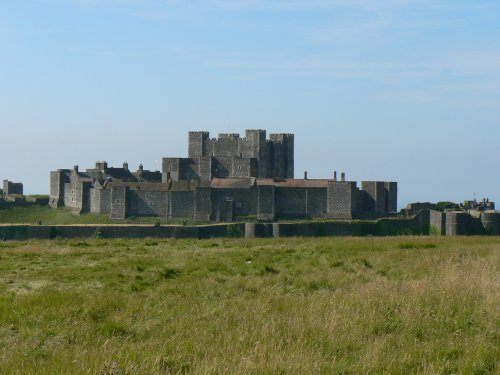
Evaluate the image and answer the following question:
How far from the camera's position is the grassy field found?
9.10 metres

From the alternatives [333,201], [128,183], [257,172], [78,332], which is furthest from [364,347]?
[257,172]

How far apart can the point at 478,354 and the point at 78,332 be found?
15.6ft

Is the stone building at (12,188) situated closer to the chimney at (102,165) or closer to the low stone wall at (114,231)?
the chimney at (102,165)

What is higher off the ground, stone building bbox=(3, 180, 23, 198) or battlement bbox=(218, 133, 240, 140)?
battlement bbox=(218, 133, 240, 140)

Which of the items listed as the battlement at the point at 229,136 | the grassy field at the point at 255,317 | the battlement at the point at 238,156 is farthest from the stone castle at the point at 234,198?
the grassy field at the point at 255,317

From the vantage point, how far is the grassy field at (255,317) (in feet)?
29.9

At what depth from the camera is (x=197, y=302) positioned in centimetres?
1312

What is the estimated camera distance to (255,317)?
1130 centimetres

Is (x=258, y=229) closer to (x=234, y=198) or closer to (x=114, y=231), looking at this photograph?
(x=114, y=231)

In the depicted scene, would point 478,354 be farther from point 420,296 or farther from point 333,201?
point 333,201

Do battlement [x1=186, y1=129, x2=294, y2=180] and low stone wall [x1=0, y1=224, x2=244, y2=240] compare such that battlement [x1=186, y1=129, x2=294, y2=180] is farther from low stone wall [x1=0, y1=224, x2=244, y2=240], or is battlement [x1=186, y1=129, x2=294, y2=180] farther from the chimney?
low stone wall [x1=0, y1=224, x2=244, y2=240]

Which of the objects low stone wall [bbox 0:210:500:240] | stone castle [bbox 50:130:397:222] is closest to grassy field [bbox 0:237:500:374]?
low stone wall [bbox 0:210:500:240]

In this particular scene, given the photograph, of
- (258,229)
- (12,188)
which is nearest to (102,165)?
(12,188)

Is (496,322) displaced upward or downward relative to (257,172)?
downward
